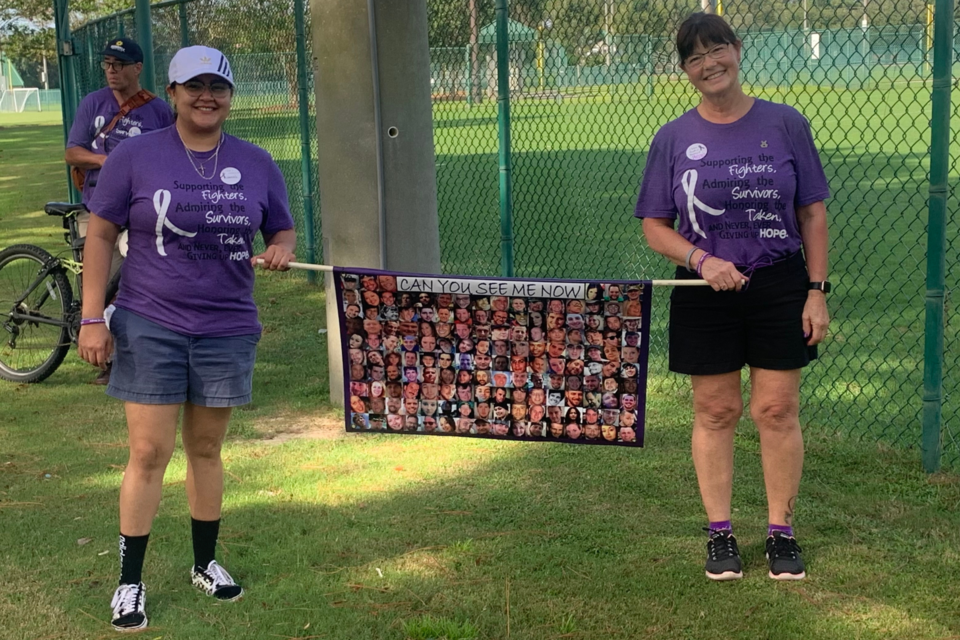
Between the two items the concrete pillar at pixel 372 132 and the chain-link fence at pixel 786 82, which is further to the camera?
the concrete pillar at pixel 372 132

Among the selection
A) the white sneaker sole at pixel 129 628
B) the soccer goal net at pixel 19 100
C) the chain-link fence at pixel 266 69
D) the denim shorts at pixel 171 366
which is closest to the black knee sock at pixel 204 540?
the white sneaker sole at pixel 129 628

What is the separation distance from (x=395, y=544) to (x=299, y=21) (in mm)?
6823

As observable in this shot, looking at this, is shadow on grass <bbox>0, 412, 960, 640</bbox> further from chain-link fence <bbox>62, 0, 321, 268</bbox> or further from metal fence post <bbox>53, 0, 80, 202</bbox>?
metal fence post <bbox>53, 0, 80, 202</bbox>

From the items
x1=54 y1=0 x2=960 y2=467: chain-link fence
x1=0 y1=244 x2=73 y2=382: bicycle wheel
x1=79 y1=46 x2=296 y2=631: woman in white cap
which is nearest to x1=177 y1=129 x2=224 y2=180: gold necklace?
x1=79 y1=46 x2=296 y2=631: woman in white cap

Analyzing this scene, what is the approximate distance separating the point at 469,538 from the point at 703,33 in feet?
7.49

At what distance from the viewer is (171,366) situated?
409cm

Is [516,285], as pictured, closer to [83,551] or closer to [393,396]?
[393,396]

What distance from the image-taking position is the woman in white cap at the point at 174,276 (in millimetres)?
4020

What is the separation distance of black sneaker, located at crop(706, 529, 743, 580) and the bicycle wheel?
5095 millimetres

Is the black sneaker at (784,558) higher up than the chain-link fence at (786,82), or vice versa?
the chain-link fence at (786,82)

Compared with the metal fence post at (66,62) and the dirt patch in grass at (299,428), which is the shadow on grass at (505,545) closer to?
the dirt patch in grass at (299,428)

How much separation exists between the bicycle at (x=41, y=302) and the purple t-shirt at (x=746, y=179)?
15.2 feet

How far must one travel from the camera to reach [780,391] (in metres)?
4.39

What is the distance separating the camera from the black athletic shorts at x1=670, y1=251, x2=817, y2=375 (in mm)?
4297
